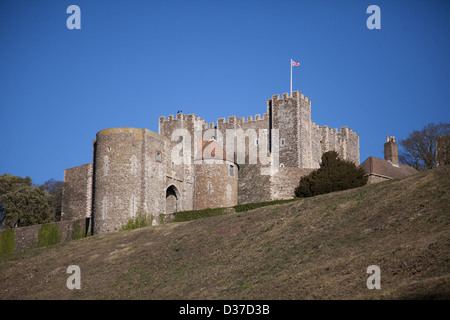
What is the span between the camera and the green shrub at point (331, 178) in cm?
→ 4147

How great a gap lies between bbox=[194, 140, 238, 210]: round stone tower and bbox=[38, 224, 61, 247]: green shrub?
35.3ft

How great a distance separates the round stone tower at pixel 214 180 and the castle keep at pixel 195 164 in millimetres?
80

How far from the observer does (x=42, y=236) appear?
4288 centimetres

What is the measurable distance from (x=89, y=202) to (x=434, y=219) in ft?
105

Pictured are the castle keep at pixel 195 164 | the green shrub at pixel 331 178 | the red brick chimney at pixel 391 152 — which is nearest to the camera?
the castle keep at pixel 195 164

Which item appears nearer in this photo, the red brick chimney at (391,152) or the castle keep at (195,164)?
Answer: the castle keep at (195,164)

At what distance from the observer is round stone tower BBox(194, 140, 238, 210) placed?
45781 mm

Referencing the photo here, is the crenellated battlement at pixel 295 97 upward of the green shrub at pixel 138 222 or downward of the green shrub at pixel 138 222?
upward

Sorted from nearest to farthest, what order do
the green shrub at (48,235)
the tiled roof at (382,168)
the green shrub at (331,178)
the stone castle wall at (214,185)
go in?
the green shrub at (331,178), the green shrub at (48,235), the stone castle wall at (214,185), the tiled roof at (382,168)

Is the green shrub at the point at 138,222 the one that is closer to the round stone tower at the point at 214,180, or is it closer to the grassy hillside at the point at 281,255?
the grassy hillside at the point at 281,255

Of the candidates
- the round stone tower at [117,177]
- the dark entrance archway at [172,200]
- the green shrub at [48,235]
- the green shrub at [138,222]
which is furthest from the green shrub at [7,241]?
the dark entrance archway at [172,200]

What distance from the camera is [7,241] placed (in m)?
44.1

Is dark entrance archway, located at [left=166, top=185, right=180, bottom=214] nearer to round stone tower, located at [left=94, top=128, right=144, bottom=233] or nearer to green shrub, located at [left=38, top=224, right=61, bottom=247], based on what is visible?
round stone tower, located at [left=94, top=128, right=144, bottom=233]
